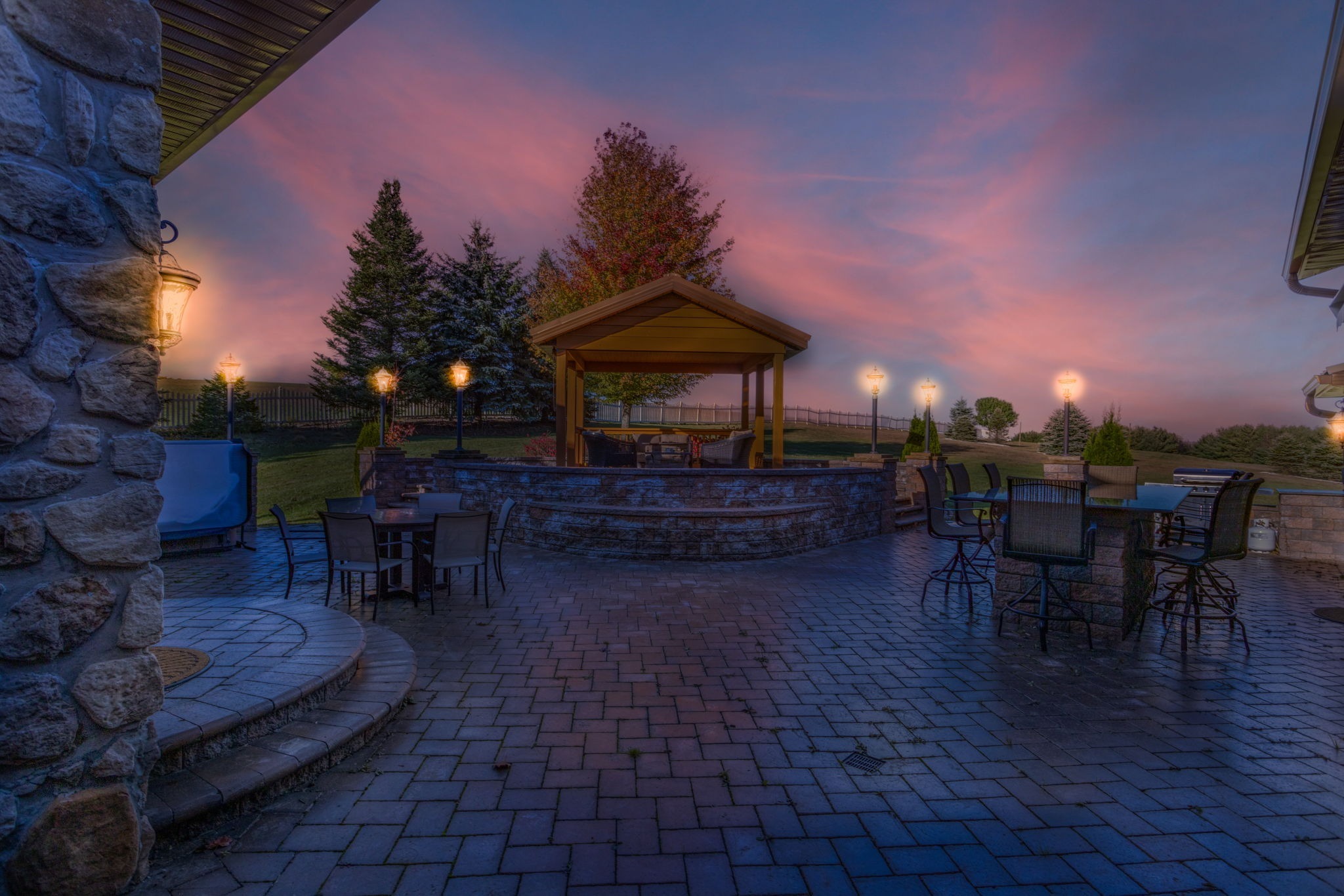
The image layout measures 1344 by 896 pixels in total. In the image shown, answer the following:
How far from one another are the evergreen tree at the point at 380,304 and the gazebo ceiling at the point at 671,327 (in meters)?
16.9

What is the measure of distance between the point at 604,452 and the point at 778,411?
3298 mm

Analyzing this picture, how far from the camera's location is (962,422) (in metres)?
40.0

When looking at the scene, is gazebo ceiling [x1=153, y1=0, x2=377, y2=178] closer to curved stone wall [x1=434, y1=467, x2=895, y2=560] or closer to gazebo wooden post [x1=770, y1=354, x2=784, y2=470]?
curved stone wall [x1=434, y1=467, x2=895, y2=560]

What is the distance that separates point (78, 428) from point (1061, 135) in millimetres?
13353

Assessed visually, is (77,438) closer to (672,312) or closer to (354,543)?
(354,543)

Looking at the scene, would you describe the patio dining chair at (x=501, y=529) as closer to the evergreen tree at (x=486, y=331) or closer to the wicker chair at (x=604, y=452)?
the wicker chair at (x=604, y=452)

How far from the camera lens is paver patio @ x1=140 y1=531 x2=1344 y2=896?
2.16 metres

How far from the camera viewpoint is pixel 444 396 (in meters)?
26.3

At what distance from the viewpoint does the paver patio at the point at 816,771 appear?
7.08 feet

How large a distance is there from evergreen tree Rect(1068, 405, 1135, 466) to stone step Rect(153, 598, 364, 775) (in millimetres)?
12410

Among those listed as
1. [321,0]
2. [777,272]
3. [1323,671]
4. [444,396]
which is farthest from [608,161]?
[1323,671]

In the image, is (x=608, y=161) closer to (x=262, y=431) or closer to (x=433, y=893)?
(x=262, y=431)

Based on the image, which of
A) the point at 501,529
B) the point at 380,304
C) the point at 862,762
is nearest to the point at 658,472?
the point at 501,529

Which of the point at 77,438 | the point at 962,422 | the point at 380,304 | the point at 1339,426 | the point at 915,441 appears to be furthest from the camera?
the point at 962,422
